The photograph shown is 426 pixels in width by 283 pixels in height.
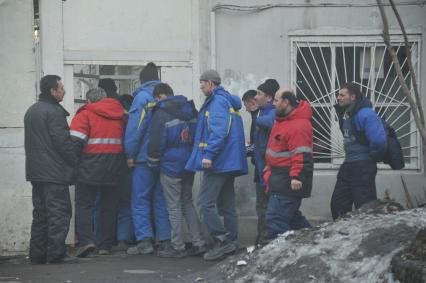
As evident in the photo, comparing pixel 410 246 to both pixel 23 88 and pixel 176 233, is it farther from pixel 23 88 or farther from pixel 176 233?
pixel 23 88

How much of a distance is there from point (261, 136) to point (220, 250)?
4.23 ft

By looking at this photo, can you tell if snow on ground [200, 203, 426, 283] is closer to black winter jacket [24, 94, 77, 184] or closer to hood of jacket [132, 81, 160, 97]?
black winter jacket [24, 94, 77, 184]

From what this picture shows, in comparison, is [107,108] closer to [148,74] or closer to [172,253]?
[148,74]

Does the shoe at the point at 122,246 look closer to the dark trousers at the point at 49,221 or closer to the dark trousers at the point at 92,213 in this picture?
the dark trousers at the point at 92,213

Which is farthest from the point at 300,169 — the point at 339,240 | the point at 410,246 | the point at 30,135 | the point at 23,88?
the point at 23,88

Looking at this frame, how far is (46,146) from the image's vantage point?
31.0 feet

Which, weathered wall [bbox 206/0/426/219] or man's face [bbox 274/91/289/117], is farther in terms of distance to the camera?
weathered wall [bbox 206/0/426/219]

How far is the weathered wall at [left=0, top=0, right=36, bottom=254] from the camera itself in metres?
10.6

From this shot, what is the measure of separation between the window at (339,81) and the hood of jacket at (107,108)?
2.31m

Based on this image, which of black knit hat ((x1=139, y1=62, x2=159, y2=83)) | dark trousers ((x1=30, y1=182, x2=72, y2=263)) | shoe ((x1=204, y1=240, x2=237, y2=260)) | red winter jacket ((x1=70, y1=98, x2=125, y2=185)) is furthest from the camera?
black knit hat ((x1=139, y1=62, x2=159, y2=83))

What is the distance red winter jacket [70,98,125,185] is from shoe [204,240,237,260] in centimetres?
136

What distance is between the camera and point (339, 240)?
25.8 feet

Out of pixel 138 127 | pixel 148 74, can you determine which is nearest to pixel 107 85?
pixel 148 74

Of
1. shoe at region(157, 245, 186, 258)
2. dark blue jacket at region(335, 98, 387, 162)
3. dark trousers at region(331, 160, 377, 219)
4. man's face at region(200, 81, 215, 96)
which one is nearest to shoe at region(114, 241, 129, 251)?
shoe at region(157, 245, 186, 258)
